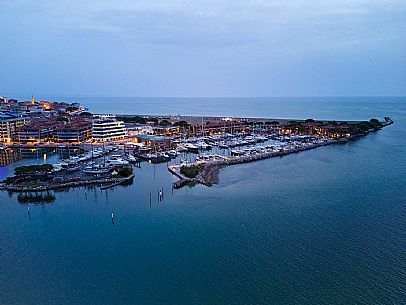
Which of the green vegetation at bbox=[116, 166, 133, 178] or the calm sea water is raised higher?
the green vegetation at bbox=[116, 166, 133, 178]

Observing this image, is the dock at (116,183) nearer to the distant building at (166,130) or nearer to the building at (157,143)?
the building at (157,143)

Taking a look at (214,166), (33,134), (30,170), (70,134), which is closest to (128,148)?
(70,134)

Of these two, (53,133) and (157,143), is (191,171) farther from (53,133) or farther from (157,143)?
(53,133)

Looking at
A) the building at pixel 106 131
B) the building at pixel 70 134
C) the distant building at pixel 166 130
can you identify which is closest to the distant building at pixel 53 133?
the building at pixel 70 134

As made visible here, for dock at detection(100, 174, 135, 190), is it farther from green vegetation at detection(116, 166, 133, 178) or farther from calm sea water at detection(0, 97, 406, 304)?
calm sea water at detection(0, 97, 406, 304)

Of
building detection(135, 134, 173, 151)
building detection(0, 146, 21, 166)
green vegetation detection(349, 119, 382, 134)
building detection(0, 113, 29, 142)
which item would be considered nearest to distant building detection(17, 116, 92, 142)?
building detection(0, 113, 29, 142)

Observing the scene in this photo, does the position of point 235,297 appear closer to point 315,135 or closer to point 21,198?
point 21,198

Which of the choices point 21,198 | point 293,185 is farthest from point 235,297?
point 21,198
